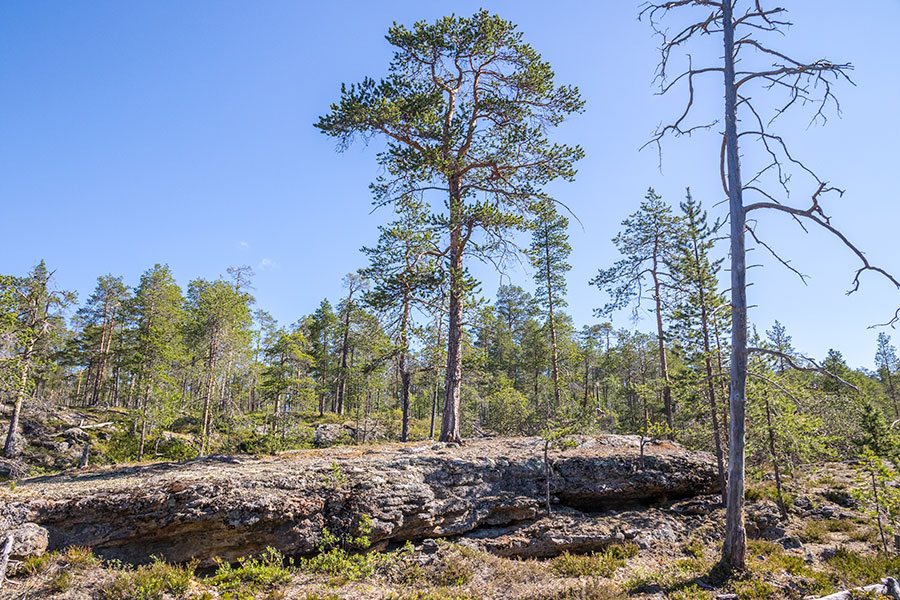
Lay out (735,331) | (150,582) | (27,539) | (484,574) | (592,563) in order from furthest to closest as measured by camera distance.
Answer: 1. (592,563)
2. (484,574)
3. (735,331)
4. (27,539)
5. (150,582)

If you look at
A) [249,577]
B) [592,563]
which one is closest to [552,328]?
[592,563]

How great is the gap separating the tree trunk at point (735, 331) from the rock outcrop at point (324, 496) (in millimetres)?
3293

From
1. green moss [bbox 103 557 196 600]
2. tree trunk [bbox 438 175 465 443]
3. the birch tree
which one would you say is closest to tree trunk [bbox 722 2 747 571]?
tree trunk [bbox 438 175 465 443]

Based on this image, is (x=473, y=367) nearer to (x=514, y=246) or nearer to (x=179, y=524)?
(x=514, y=246)

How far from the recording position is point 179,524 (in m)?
8.07

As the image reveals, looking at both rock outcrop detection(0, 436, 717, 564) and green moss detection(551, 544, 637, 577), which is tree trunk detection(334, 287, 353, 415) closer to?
rock outcrop detection(0, 436, 717, 564)

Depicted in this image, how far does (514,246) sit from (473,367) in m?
4.46

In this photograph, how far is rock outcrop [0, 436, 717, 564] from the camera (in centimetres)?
788

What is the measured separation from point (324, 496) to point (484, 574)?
12.8 ft

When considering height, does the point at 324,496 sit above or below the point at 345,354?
below

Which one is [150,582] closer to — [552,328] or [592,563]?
[592,563]

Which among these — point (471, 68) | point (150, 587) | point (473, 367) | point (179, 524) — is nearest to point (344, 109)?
point (471, 68)

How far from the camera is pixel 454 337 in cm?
1419

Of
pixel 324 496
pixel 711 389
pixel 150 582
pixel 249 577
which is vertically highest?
pixel 711 389
